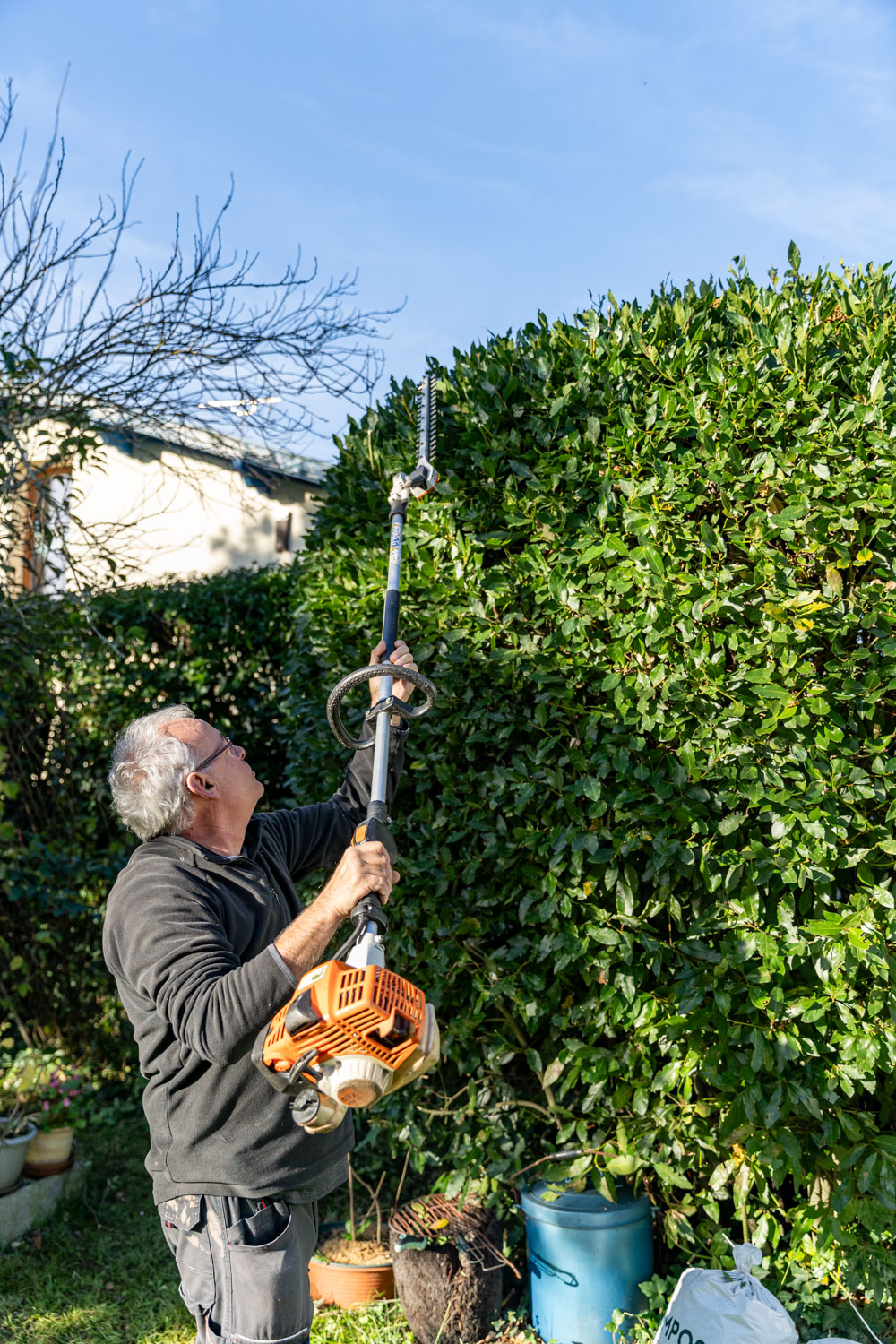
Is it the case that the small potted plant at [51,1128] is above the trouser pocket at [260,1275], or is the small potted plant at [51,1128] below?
below

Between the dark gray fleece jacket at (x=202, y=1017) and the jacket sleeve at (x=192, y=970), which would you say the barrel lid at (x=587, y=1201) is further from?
the jacket sleeve at (x=192, y=970)

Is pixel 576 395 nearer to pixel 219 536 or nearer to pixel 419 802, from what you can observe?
pixel 419 802

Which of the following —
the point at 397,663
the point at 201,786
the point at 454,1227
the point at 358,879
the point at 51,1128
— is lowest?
the point at 51,1128

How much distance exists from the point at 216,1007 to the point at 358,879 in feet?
1.16

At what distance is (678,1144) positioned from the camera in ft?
9.31

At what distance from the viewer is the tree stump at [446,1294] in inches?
122

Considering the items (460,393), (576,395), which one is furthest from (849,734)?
(460,393)

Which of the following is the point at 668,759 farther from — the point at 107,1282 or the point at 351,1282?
the point at 107,1282

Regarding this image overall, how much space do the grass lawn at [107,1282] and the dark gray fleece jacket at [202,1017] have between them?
145 cm

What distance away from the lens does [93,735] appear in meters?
5.52

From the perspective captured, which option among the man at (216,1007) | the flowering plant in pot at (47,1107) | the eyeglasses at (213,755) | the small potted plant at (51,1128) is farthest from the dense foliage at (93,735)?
the man at (216,1007)

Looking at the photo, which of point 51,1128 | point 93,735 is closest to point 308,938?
point 51,1128

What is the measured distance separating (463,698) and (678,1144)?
1.48 meters

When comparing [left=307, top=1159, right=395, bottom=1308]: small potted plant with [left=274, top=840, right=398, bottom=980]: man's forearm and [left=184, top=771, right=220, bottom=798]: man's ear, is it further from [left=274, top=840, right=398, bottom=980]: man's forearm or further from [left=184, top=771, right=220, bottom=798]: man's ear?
[left=274, top=840, right=398, bottom=980]: man's forearm
